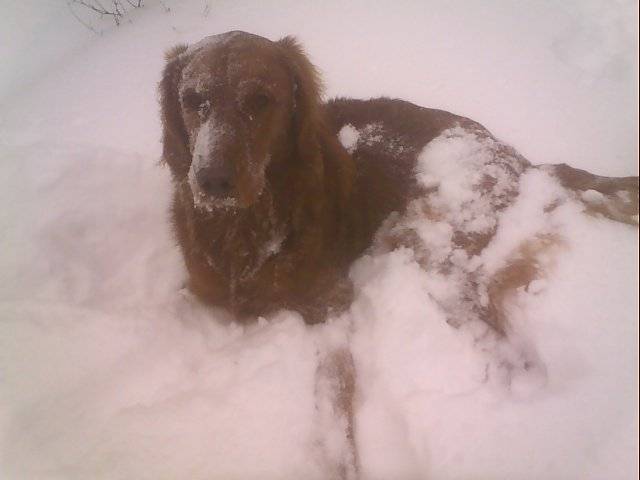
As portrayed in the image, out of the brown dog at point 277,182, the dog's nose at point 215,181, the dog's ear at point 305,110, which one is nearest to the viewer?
the dog's nose at point 215,181

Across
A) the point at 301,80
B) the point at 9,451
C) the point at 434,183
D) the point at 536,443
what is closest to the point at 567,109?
the point at 434,183

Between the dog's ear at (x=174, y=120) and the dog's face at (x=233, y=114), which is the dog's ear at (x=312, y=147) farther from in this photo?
the dog's ear at (x=174, y=120)

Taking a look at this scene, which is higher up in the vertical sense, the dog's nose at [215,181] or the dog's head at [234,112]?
the dog's head at [234,112]

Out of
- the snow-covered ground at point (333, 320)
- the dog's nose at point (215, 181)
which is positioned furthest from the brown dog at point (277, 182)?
the snow-covered ground at point (333, 320)

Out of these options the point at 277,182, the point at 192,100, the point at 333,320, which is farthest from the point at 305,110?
the point at 333,320

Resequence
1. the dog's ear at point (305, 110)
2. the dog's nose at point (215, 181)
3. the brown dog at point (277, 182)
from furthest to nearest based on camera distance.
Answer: the dog's ear at point (305, 110), the brown dog at point (277, 182), the dog's nose at point (215, 181)

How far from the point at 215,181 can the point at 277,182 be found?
404 mm

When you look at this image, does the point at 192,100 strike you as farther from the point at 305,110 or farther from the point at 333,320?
the point at 333,320

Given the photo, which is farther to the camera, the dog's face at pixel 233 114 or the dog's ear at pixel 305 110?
the dog's ear at pixel 305 110

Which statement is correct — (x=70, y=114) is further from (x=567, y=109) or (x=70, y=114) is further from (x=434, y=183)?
(x=567, y=109)

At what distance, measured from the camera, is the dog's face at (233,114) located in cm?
166

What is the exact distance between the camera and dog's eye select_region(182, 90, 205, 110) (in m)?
1.80

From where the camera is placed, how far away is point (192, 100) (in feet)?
5.99

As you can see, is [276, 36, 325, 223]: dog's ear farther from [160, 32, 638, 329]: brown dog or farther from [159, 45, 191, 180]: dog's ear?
[159, 45, 191, 180]: dog's ear
